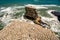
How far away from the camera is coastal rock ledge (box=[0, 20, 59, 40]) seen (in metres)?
5.26

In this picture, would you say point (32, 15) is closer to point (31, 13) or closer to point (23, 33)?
point (31, 13)

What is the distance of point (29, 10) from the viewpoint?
67.5ft

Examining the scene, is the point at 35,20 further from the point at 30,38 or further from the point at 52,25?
the point at 30,38

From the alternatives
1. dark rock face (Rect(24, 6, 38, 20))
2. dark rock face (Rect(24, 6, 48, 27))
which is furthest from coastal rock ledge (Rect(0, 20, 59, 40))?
dark rock face (Rect(24, 6, 38, 20))

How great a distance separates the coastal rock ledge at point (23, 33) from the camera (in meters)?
5.26

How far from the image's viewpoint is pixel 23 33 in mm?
5395

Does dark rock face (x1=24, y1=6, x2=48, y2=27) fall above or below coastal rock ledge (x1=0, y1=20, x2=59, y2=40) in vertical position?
below

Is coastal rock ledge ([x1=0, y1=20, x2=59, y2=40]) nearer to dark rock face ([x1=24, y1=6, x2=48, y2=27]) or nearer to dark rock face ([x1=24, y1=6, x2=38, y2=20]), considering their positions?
dark rock face ([x1=24, y1=6, x2=48, y2=27])

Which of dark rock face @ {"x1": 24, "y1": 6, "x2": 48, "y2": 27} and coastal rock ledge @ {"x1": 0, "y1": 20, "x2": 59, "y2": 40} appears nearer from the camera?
coastal rock ledge @ {"x1": 0, "y1": 20, "x2": 59, "y2": 40}

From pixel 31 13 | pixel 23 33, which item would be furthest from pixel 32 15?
pixel 23 33

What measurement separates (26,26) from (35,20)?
14.6m

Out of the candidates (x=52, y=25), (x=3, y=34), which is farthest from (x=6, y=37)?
(x=52, y=25)

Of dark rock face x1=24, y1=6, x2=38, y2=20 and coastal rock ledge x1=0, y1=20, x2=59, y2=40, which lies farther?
dark rock face x1=24, y1=6, x2=38, y2=20

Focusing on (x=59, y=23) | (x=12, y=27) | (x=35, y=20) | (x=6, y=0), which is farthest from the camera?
(x=6, y=0)
